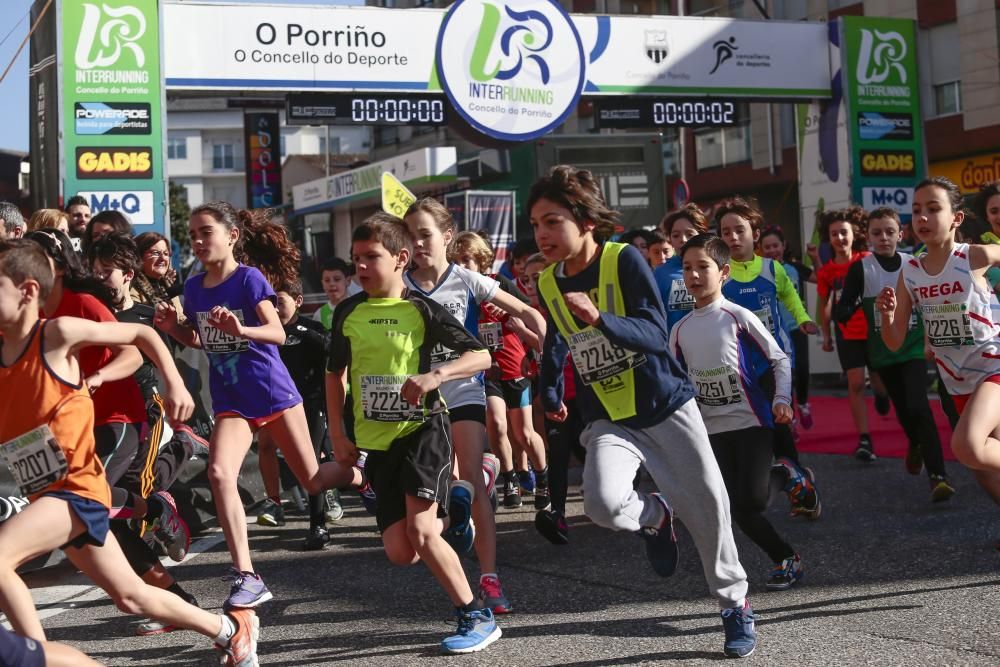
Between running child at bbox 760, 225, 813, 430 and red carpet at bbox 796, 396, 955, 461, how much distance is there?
401mm

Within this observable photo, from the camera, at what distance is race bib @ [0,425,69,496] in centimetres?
444

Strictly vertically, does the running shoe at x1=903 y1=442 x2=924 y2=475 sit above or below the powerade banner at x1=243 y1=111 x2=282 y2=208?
below

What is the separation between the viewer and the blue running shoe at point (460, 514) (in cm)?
600

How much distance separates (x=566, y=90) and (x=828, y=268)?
7.94 metres

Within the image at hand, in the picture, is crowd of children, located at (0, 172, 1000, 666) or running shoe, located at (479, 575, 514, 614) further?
running shoe, located at (479, 575, 514, 614)

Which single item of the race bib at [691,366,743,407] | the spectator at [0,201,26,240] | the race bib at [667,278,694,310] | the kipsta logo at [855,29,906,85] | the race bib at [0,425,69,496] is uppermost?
the kipsta logo at [855,29,906,85]

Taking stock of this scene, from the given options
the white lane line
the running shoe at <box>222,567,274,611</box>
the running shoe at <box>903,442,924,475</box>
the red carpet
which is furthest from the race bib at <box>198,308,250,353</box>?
the red carpet

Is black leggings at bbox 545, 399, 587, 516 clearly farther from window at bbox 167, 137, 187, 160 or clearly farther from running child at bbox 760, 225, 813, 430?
window at bbox 167, 137, 187, 160

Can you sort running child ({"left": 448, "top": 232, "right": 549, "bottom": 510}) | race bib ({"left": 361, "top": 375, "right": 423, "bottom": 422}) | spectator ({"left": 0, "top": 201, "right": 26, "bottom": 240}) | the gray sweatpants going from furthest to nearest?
1. running child ({"left": 448, "top": 232, "right": 549, "bottom": 510})
2. spectator ({"left": 0, "top": 201, "right": 26, "bottom": 240})
3. race bib ({"left": 361, "top": 375, "right": 423, "bottom": 422})
4. the gray sweatpants

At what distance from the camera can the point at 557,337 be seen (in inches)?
224

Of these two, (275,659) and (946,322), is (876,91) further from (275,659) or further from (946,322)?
(275,659)

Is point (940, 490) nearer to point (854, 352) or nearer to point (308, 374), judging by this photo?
point (854, 352)

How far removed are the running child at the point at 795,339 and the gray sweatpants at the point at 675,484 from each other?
4.11 m

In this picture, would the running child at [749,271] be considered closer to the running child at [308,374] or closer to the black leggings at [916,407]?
the black leggings at [916,407]
